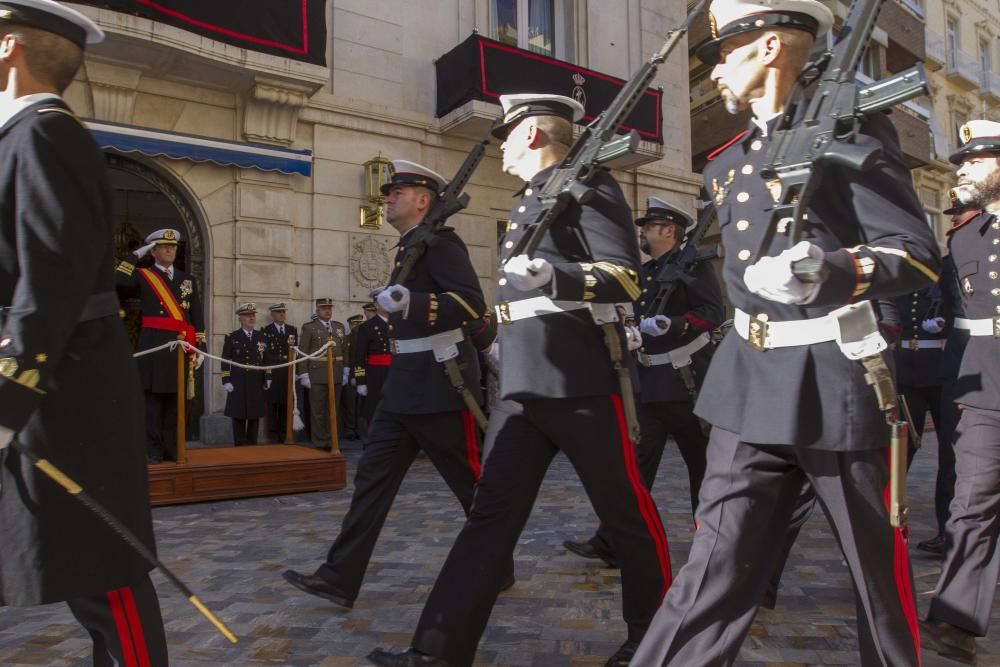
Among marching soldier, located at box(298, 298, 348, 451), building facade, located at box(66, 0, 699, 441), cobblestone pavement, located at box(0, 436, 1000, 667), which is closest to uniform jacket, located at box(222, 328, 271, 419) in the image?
building facade, located at box(66, 0, 699, 441)

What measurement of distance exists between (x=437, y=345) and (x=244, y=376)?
20.5 ft

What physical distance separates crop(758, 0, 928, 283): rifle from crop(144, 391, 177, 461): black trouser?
228 inches

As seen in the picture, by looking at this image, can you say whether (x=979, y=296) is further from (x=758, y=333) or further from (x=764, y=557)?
(x=764, y=557)

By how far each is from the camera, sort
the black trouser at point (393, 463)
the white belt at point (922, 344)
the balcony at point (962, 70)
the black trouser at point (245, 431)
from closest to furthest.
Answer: the black trouser at point (393, 463) → the white belt at point (922, 344) → the black trouser at point (245, 431) → the balcony at point (962, 70)

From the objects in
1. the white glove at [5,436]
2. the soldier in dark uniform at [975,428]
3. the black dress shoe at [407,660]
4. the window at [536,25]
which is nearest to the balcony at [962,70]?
the window at [536,25]

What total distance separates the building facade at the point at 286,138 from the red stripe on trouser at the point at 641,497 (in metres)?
7.50

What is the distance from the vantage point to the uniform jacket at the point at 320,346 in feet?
31.6

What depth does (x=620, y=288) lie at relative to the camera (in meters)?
2.69

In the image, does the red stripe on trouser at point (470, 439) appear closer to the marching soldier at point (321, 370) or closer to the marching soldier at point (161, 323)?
the marching soldier at point (161, 323)

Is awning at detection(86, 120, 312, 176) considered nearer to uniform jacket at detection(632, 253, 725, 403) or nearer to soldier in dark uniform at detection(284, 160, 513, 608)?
soldier in dark uniform at detection(284, 160, 513, 608)

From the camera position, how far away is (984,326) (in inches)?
137

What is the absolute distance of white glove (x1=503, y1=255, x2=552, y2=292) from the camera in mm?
2484

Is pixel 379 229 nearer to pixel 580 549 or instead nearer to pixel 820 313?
pixel 580 549

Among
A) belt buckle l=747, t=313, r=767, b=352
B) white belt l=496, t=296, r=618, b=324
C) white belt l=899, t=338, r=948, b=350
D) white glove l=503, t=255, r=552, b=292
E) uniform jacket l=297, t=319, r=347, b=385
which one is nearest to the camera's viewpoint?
belt buckle l=747, t=313, r=767, b=352
